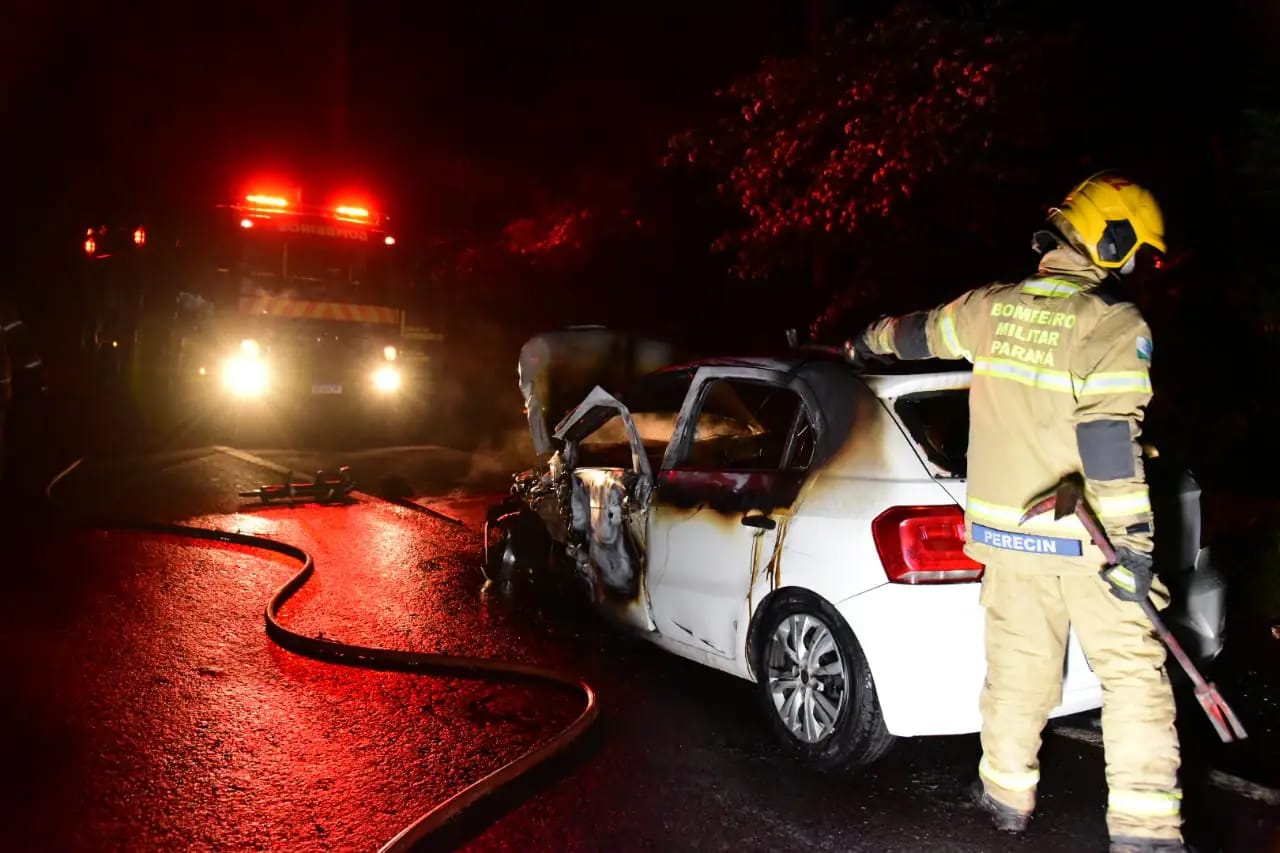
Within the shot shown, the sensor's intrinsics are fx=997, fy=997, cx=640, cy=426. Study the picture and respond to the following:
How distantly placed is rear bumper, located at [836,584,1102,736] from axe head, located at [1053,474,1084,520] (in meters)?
0.47

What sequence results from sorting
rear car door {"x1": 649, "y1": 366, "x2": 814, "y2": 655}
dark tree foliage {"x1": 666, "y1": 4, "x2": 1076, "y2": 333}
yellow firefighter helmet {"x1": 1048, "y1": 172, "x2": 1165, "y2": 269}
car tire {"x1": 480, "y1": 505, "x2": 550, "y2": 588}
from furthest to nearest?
1. dark tree foliage {"x1": 666, "y1": 4, "x2": 1076, "y2": 333}
2. car tire {"x1": 480, "y1": 505, "x2": 550, "y2": 588}
3. rear car door {"x1": 649, "y1": 366, "x2": 814, "y2": 655}
4. yellow firefighter helmet {"x1": 1048, "y1": 172, "x2": 1165, "y2": 269}

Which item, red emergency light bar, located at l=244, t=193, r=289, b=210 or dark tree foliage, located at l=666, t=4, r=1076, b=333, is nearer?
dark tree foliage, located at l=666, t=4, r=1076, b=333

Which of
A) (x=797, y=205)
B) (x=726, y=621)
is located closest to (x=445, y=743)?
(x=726, y=621)

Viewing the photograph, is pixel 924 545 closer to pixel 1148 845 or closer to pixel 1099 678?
pixel 1099 678

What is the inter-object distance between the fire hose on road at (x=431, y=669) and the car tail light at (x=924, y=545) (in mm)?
1426

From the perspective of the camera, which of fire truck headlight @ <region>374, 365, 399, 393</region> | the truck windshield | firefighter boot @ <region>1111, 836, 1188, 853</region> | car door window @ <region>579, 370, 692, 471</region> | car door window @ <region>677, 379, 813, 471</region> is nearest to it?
firefighter boot @ <region>1111, 836, 1188, 853</region>

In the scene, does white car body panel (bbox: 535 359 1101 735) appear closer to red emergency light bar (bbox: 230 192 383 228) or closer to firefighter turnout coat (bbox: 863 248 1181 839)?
firefighter turnout coat (bbox: 863 248 1181 839)

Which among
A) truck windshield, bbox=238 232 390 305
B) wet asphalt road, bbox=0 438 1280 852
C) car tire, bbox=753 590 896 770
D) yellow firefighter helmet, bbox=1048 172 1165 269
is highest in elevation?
truck windshield, bbox=238 232 390 305

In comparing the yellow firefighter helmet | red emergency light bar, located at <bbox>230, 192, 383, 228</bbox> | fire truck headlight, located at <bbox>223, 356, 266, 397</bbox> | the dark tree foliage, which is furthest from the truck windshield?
the yellow firefighter helmet

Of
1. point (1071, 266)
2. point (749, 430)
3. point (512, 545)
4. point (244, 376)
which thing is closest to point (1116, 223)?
point (1071, 266)

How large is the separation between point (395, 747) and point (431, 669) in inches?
31.3

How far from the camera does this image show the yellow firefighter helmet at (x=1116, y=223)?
3.12 metres

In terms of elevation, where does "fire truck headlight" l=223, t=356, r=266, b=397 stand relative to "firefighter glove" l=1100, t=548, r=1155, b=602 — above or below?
above

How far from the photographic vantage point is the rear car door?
403 cm
